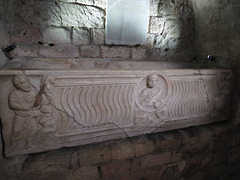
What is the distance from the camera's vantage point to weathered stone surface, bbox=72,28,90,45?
190cm

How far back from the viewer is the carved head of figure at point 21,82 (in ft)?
3.19

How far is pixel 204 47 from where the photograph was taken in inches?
87.4

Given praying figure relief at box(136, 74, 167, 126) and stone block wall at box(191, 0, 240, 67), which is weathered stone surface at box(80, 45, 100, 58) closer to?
praying figure relief at box(136, 74, 167, 126)

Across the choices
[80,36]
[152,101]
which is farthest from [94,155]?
[80,36]

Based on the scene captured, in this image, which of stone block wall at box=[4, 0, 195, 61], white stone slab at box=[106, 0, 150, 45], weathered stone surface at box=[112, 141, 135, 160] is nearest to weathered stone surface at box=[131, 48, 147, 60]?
stone block wall at box=[4, 0, 195, 61]

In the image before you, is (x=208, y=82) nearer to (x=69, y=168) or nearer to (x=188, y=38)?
(x=188, y=38)

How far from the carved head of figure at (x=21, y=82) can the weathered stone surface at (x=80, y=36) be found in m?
1.08

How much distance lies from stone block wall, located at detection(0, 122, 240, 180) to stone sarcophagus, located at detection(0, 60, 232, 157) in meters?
0.08

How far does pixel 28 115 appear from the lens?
1052mm

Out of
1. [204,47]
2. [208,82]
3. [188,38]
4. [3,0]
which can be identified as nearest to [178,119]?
[208,82]

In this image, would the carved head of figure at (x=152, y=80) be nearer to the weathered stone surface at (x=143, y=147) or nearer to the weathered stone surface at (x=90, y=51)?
the weathered stone surface at (x=143, y=147)

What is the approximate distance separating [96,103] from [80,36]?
1136 millimetres

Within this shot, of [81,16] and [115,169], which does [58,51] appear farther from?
[115,169]

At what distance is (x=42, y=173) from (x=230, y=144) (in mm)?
2043
